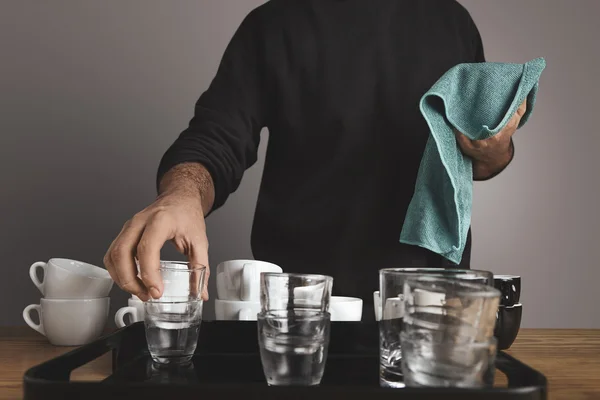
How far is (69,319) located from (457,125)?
2.35 ft

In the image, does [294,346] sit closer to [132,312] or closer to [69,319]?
[132,312]

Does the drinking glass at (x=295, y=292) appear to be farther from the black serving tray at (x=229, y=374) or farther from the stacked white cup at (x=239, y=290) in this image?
the stacked white cup at (x=239, y=290)

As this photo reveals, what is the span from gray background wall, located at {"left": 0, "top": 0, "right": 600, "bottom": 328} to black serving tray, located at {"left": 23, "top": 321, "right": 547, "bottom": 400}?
3.79 feet

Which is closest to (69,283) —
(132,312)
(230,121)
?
(132,312)

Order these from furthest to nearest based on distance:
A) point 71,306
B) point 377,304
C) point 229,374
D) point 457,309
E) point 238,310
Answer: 1. point 71,306
2. point 238,310
3. point 377,304
4. point 229,374
5. point 457,309

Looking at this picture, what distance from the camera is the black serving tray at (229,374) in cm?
41

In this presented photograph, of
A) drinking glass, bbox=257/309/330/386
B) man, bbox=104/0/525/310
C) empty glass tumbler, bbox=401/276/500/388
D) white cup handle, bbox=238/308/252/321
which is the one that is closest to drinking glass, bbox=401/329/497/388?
empty glass tumbler, bbox=401/276/500/388

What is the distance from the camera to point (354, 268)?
1280 mm

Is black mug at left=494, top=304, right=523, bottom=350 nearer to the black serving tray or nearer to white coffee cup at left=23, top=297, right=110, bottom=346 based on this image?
the black serving tray

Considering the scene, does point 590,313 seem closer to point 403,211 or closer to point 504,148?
point 403,211


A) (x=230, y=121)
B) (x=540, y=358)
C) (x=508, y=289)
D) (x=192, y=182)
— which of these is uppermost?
(x=230, y=121)

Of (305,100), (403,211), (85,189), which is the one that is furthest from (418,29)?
(85,189)

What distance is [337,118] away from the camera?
51.3 inches

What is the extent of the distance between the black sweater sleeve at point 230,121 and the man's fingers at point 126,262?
0.37 meters
